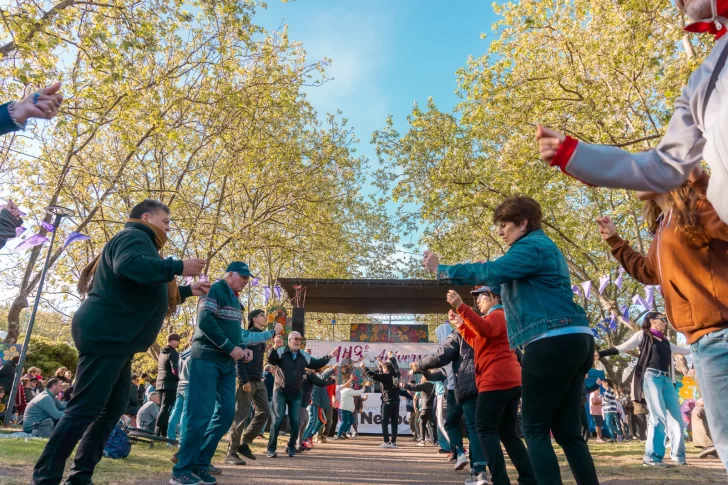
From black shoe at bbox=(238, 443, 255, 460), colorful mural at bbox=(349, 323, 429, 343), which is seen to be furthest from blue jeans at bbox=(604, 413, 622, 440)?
black shoe at bbox=(238, 443, 255, 460)

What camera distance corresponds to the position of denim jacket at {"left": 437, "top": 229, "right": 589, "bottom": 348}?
3.39 m

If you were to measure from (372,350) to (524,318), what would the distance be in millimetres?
17723

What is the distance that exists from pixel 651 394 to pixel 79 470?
6939mm

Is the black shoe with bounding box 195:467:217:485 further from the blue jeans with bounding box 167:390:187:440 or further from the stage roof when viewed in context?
the stage roof

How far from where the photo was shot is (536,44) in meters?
15.6

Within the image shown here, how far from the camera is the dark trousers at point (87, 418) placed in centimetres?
344

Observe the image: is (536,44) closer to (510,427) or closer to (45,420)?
(510,427)

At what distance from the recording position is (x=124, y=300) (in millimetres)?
3818

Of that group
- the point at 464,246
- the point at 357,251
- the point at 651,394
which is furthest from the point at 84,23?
the point at 464,246

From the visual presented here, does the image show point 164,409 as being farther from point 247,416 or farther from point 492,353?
point 492,353

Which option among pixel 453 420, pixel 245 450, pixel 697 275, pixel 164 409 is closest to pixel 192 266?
pixel 697 275

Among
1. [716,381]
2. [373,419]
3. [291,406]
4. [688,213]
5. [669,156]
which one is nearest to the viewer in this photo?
[669,156]

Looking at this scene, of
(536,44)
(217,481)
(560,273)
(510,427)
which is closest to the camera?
(560,273)

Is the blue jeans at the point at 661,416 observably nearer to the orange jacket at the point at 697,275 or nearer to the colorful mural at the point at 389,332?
the orange jacket at the point at 697,275
